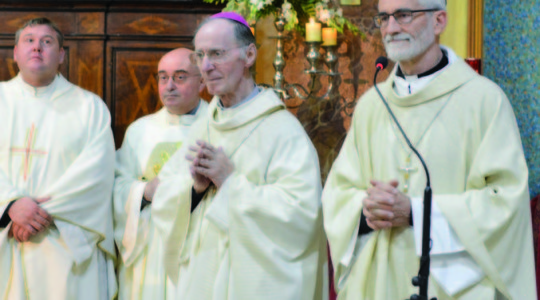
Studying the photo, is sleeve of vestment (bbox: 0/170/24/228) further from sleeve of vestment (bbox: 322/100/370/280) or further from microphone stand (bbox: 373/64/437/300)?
microphone stand (bbox: 373/64/437/300)

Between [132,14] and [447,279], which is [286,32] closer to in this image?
[132,14]

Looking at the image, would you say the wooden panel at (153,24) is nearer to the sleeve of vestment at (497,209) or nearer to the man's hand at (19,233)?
the man's hand at (19,233)

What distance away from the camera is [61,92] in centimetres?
502

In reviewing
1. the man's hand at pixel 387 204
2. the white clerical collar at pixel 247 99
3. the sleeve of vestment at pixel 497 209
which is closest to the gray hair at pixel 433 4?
the sleeve of vestment at pixel 497 209

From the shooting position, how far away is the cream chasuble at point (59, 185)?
4.66 metres

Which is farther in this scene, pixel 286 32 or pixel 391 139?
pixel 286 32

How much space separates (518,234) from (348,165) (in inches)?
29.4

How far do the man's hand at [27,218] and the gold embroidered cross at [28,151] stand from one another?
9.9 inches

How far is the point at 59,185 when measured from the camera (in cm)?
468

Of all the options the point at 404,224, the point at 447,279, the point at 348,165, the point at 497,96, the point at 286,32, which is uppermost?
the point at 286,32

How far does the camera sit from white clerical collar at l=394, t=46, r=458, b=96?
336 centimetres

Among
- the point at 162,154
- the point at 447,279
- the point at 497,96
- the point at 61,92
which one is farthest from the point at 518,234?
the point at 61,92

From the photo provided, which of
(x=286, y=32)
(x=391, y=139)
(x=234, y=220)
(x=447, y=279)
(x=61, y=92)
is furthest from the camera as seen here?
(x=286, y=32)

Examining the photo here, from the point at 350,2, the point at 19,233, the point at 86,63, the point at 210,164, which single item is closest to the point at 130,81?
the point at 86,63
